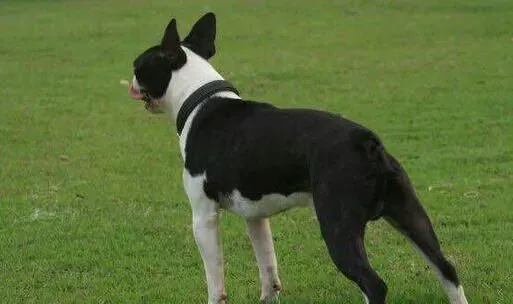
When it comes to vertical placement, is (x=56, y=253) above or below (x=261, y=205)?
below

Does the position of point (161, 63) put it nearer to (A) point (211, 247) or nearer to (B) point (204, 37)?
(B) point (204, 37)

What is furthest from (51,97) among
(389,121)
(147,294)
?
(147,294)

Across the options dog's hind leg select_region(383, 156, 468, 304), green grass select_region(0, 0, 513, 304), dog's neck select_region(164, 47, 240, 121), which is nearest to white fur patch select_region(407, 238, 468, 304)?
dog's hind leg select_region(383, 156, 468, 304)

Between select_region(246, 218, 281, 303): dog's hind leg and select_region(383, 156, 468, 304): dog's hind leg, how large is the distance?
1087 mm

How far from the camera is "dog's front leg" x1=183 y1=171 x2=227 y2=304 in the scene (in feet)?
18.7

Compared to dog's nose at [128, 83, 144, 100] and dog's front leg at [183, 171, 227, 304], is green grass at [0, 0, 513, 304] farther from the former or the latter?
dog's nose at [128, 83, 144, 100]

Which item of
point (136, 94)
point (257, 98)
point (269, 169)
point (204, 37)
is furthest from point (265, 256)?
point (257, 98)

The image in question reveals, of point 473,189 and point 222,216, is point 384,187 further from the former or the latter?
point 473,189

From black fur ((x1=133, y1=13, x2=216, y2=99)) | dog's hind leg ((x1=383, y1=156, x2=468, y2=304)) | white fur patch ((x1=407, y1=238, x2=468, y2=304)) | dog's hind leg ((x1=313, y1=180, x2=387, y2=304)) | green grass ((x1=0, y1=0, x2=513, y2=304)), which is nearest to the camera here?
dog's hind leg ((x1=313, y1=180, x2=387, y2=304))

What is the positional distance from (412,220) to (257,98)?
1195 centimetres

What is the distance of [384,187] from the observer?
506 centimetres

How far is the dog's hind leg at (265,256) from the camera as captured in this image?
618 centimetres

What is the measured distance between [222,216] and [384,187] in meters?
3.99

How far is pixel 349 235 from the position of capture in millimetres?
4934
